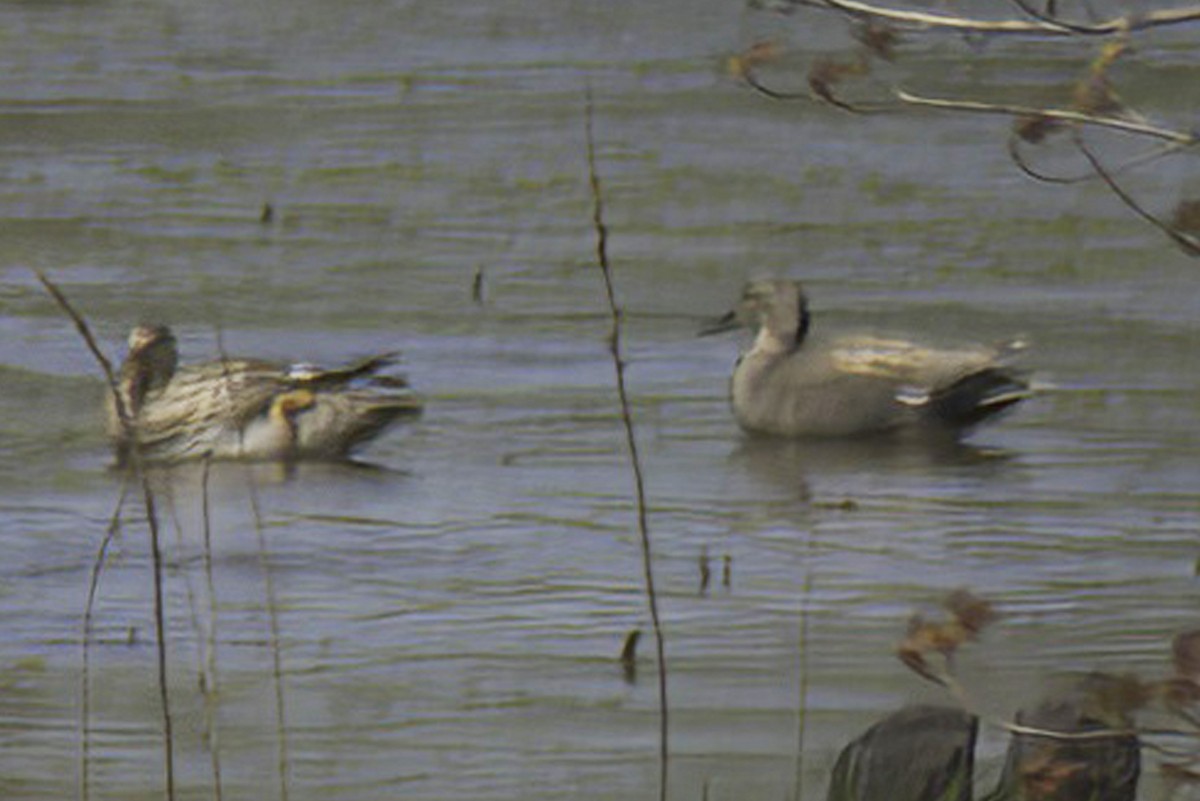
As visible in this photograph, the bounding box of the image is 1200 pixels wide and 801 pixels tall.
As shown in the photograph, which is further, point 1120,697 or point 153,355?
point 153,355

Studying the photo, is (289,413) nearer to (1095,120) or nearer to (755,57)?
(755,57)

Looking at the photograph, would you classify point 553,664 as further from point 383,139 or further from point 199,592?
point 383,139

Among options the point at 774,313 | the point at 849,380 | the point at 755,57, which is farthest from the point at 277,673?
the point at 774,313

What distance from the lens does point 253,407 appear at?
6.12 metres

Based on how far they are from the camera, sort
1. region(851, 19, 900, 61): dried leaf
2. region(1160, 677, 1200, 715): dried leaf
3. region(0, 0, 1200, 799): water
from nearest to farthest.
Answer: region(1160, 677, 1200, 715): dried leaf → region(851, 19, 900, 61): dried leaf → region(0, 0, 1200, 799): water

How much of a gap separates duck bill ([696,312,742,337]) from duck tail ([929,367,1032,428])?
1.52ft

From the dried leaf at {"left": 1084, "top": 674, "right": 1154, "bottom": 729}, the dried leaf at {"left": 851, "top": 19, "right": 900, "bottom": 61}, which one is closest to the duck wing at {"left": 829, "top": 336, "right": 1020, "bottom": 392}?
the dried leaf at {"left": 851, "top": 19, "right": 900, "bottom": 61}

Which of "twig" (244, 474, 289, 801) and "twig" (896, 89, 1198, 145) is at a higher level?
"twig" (896, 89, 1198, 145)

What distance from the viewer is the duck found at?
6051 mm

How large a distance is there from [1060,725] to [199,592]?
7.70 ft

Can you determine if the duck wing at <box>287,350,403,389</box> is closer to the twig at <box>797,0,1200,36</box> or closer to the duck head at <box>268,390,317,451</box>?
the duck head at <box>268,390,317,451</box>

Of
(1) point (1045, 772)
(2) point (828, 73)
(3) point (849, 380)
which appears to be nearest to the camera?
(1) point (1045, 772)

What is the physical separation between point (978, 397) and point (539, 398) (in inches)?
32.9

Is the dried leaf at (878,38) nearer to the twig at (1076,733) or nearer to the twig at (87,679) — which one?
the twig at (1076,733)
